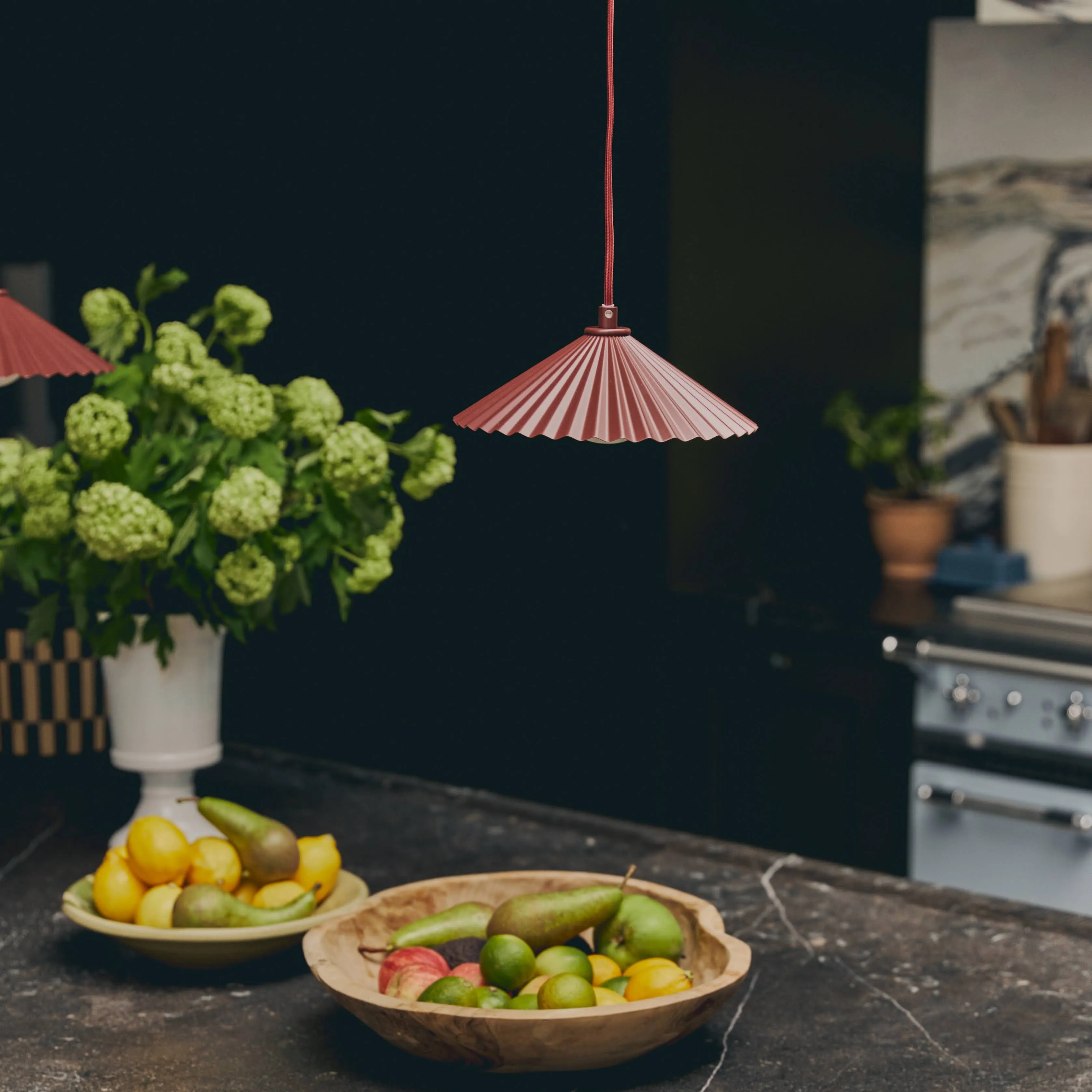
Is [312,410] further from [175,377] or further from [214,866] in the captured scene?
[214,866]

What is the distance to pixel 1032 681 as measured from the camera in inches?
121

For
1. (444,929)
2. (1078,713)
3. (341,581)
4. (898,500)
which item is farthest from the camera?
(898,500)

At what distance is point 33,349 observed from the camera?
6.19 ft

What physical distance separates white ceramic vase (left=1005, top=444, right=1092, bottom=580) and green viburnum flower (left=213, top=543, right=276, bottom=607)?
2.07 meters

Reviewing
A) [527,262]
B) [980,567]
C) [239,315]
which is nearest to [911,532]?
[980,567]

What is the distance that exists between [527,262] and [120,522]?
1.67 meters

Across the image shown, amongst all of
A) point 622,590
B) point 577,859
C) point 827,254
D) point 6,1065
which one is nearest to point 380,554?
point 577,859

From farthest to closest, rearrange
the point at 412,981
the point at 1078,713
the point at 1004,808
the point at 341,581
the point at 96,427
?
the point at 1004,808 → the point at 1078,713 → the point at 341,581 → the point at 96,427 → the point at 412,981

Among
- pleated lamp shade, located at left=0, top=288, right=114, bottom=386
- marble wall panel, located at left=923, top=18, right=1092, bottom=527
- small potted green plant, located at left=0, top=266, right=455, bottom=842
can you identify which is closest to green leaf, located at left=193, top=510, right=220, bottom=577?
small potted green plant, located at left=0, top=266, right=455, bottom=842

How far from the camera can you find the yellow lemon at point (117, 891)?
6.01 ft

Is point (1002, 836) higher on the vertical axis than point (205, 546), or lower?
lower

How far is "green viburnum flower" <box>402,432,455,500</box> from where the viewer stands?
2129 millimetres

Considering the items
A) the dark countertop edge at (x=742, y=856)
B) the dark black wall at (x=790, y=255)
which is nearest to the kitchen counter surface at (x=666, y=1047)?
the dark countertop edge at (x=742, y=856)

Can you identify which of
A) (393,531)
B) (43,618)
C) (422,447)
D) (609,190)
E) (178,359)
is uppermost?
(609,190)
